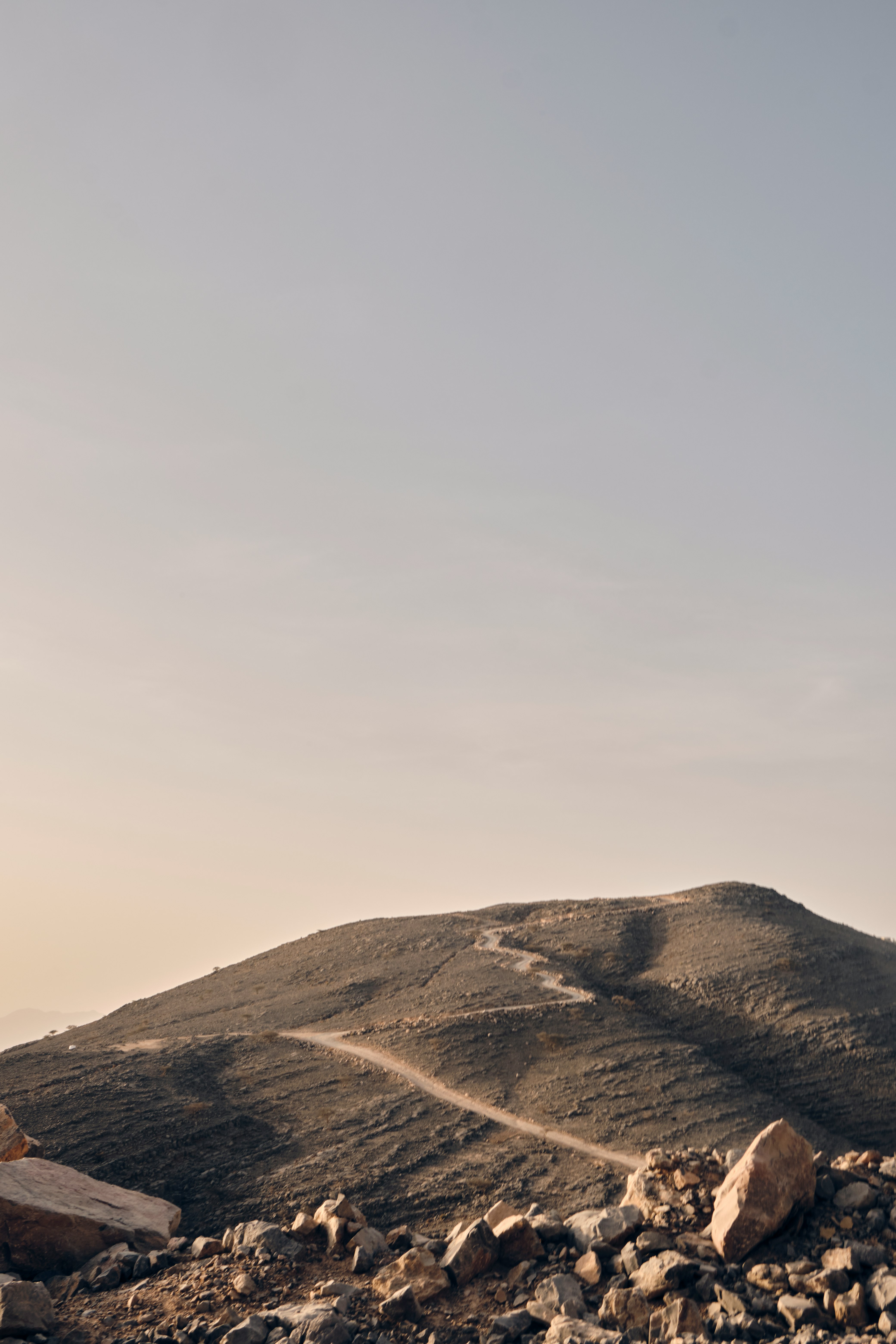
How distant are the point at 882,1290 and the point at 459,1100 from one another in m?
24.4

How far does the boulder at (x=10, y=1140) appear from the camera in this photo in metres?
29.4

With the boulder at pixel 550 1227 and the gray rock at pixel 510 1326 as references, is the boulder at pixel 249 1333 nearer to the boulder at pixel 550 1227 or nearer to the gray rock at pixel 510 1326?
the gray rock at pixel 510 1326

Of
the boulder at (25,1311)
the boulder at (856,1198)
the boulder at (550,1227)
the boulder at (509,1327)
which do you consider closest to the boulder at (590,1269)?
the boulder at (550,1227)

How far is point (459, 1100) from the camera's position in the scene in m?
40.4

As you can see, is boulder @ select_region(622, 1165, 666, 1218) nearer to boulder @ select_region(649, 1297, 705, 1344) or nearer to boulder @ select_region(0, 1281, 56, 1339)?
boulder @ select_region(649, 1297, 705, 1344)

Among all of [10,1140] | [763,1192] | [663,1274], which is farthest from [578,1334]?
[10,1140]

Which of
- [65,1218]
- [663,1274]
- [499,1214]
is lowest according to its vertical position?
[499,1214]

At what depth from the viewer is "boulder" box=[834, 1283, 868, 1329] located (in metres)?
18.3

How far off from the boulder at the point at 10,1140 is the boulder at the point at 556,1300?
18983 mm

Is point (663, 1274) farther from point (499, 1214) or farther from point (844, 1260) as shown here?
point (499, 1214)

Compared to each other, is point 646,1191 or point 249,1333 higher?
point 249,1333

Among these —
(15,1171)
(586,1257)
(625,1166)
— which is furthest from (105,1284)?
(625,1166)

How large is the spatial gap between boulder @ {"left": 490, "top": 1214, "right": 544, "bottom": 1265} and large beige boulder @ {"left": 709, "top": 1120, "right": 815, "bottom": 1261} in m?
4.80

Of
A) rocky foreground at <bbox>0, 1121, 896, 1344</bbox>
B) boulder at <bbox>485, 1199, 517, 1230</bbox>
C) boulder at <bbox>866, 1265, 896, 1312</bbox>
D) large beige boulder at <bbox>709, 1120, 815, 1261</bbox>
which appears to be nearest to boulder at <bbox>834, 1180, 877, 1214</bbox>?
rocky foreground at <bbox>0, 1121, 896, 1344</bbox>
